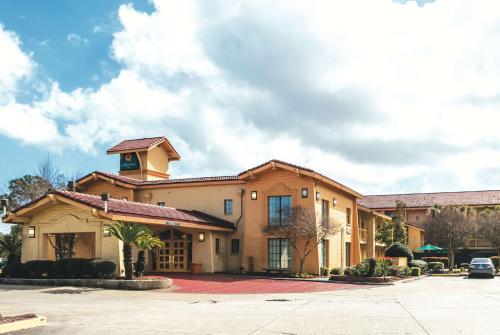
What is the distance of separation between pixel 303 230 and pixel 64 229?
42.3ft

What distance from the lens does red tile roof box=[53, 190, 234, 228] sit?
2658cm

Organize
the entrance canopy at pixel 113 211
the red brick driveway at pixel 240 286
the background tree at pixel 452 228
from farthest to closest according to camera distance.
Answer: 1. the background tree at pixel 452 228
2. the entrance canopy at pixel 113 211
3. the red brick driveway at pixel 240 286

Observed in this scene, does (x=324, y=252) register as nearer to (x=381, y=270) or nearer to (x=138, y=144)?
(x=381, y=270)

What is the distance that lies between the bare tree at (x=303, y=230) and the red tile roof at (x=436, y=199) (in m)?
39.4

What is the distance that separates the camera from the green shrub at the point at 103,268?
25.0m

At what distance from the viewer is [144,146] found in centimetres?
4128

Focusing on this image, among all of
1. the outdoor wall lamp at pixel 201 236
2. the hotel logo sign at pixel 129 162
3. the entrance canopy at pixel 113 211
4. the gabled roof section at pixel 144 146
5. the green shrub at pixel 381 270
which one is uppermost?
the gabled roof section at pixel 144 146

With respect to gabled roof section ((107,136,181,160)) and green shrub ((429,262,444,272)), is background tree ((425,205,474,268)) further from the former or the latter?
gabled roof section ((107,136,181,160))

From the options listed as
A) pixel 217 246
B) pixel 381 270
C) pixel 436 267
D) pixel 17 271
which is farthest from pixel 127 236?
pixel 436 267

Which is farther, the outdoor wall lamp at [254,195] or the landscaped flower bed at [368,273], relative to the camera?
the outdoor wall lamp at [254,195]

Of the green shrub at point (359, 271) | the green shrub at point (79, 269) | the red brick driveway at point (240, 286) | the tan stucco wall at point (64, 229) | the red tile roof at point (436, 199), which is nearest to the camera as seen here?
the red brick driveway at point (240, 286)

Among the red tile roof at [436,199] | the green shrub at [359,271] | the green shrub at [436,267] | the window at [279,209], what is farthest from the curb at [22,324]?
the red tile roof at [436,199]

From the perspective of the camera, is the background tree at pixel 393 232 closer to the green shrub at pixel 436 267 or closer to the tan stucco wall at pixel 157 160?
the green shrub at pixel 436 267

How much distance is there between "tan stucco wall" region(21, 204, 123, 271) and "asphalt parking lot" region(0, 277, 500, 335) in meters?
3.87
